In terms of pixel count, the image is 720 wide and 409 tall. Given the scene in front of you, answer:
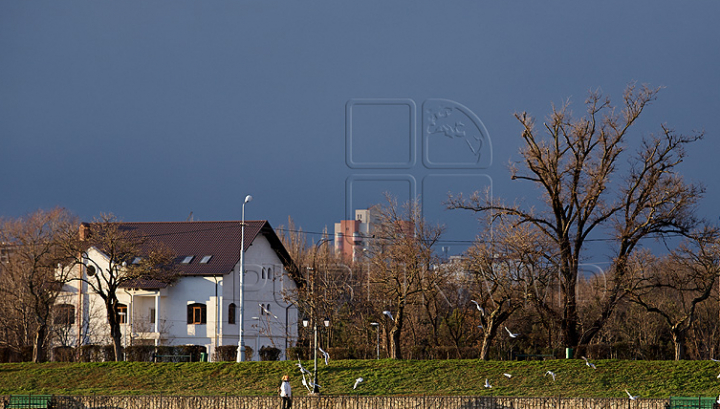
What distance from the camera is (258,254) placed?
5403 centimetres

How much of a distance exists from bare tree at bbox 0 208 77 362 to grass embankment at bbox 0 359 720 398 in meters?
5.98

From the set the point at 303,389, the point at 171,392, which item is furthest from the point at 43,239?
the point at 303,389

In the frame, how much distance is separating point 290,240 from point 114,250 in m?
44.9

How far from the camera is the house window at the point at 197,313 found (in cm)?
5128

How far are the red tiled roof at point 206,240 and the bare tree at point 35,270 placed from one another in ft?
17.3

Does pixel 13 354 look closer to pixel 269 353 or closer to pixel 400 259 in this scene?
pixel 269 353

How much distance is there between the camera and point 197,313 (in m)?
51.4

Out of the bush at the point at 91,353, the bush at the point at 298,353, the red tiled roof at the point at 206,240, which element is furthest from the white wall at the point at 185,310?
the bush at the point at 298,353

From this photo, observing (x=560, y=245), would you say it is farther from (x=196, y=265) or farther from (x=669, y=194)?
(x=196, y=265)

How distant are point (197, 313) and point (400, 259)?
17.2 m

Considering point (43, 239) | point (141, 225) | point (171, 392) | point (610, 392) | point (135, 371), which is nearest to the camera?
point (610, 392)

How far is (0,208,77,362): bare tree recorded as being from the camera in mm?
41500

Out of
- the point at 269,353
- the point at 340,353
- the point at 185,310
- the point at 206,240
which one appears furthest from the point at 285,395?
the point at 206,240

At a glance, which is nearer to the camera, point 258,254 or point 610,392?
point 610,392
